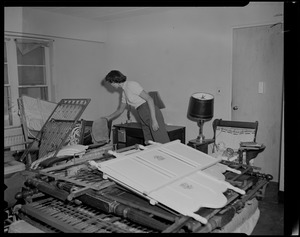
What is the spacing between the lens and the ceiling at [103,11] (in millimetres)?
3939

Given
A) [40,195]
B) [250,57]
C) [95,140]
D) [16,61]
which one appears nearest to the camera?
[40,195]

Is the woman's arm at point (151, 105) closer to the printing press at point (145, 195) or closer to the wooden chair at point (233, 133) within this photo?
the wooden chair at point (233, 133)

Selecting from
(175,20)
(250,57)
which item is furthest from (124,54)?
(250,57)

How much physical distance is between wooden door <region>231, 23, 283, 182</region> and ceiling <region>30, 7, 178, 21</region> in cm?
124

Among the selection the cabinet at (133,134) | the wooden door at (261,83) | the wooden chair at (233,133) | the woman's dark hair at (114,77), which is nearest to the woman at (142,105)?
the woman's dark hair at (114,77)

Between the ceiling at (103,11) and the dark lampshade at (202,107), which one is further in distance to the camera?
the ceiling at (103,11)

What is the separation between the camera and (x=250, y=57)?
354 cm

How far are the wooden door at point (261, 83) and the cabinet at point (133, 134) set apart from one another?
30.9 inches

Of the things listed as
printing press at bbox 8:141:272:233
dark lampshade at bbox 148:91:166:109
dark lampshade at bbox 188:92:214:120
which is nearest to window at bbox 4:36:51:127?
dark lampshade at bbox 148:91:166:109

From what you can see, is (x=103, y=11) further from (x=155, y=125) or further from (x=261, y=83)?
(x=261, y=83)

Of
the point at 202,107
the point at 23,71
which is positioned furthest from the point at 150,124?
the point at 23,71

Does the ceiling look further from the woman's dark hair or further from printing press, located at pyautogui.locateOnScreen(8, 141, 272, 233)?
printing press, located at pyautogui.locateOnScreen(8, 141, 272, 233)
